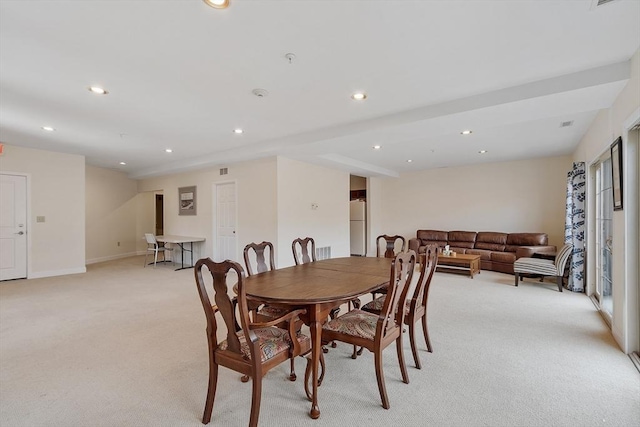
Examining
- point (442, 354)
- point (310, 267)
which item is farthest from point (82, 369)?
point (442, 354)

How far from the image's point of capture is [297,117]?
395 cm

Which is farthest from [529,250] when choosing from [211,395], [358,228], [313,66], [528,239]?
[211,395]

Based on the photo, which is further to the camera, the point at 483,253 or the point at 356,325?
the point at 483,253

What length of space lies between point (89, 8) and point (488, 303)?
5.07m

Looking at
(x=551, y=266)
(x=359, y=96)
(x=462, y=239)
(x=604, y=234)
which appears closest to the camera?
(x=359, y=96)

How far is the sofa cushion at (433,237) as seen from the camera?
25.1 feet

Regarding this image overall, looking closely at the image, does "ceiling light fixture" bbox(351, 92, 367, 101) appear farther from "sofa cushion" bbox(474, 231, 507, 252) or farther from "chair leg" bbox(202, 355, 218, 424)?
"sofa cushion" bbox(474, 231, 507, 252)

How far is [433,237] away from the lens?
7.81 metres

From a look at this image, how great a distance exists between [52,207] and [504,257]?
933cm

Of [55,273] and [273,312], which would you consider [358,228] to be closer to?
[273,312]

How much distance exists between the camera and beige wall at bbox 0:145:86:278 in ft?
18.7

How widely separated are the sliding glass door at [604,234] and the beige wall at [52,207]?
900cm

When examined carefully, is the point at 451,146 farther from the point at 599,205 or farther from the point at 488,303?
the point at 488,303

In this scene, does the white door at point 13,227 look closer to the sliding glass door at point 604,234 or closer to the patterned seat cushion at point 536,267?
the patterned seat cushion at point 536,267
